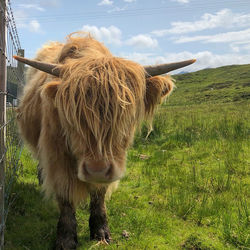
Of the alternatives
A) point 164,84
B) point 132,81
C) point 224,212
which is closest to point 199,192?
point 224,212

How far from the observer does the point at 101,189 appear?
2938 millimetres

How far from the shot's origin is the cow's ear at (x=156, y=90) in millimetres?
2488

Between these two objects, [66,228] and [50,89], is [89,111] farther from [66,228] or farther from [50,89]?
[66,228]

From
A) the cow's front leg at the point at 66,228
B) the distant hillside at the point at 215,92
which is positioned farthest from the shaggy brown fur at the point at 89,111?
the distant hillside at the point at 215,92

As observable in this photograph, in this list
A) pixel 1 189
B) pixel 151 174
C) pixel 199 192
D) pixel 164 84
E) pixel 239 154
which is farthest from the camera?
pixel 239 154

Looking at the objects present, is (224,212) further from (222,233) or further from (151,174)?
(151,174)

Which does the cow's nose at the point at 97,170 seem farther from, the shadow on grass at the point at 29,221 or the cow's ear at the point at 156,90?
the shadow on grass at the point at 29,221

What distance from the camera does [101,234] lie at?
2.82m

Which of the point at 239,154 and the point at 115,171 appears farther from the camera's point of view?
the point at 239,154

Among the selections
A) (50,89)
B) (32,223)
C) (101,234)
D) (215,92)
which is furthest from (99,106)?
(215,92)

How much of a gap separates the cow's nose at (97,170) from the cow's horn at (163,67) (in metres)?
0.94

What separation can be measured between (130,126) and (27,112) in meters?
1.58

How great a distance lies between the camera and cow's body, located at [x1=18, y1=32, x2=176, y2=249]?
2.07m

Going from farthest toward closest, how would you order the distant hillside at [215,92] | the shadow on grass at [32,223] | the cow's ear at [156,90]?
the distant hillside at [215,92] → the shadow on grass at [32,223] → the cow's ear at [156,90]
